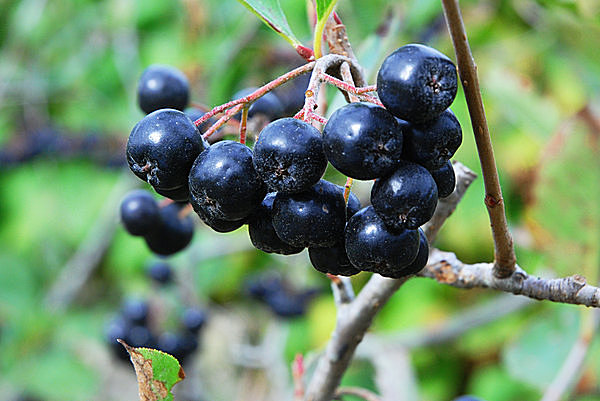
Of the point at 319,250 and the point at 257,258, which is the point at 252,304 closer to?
the point at 257,258

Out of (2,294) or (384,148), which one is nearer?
(384,148)

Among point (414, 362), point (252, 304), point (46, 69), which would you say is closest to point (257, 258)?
point (252, 304)

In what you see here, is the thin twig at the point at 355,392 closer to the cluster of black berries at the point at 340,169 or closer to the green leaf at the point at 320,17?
the cluster of black berries at the point at 340,169

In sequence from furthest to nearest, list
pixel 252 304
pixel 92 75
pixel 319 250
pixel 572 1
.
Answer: pixel 92 75
pixel 252 304
pixel 572 1
pixel 319 250

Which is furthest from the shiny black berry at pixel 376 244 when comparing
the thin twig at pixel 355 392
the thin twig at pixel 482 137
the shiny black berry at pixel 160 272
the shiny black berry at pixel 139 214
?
the shiny black berry at pixel 160 272

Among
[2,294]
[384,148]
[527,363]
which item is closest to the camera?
[384,148]

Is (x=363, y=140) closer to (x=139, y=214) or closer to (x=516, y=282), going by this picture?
(x=516, y=282)
